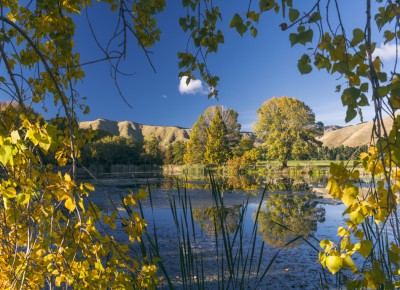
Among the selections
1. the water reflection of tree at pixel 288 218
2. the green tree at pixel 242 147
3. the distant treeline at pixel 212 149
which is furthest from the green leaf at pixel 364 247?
the green tree at pixel 242 147

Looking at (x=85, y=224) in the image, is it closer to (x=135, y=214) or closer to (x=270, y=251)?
(x=135, y=214)

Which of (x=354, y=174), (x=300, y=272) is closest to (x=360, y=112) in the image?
Answer: (x=354, y=174)

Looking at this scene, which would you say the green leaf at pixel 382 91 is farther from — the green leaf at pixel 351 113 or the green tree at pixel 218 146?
the green tree at pixel 218 146

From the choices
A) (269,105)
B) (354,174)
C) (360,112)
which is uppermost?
(269,105)

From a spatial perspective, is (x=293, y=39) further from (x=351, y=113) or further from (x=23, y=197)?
(x=23, y=197)

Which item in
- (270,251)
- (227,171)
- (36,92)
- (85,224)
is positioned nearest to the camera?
(85,224)

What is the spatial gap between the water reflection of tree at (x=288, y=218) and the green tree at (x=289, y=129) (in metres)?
18.0

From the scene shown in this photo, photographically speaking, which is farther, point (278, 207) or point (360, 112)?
point (278, 207)

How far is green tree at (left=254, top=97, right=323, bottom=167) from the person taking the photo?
Result: 3083 cm

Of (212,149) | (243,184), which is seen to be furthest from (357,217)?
(212,149)

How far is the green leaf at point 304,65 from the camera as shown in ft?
3.32

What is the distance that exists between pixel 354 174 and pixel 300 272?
435 centimetres

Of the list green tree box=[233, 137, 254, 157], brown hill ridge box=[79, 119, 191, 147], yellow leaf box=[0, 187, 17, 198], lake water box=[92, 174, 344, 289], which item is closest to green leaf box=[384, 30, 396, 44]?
lake water box=[92, 174, 344, 289]

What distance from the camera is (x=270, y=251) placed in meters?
6.11
